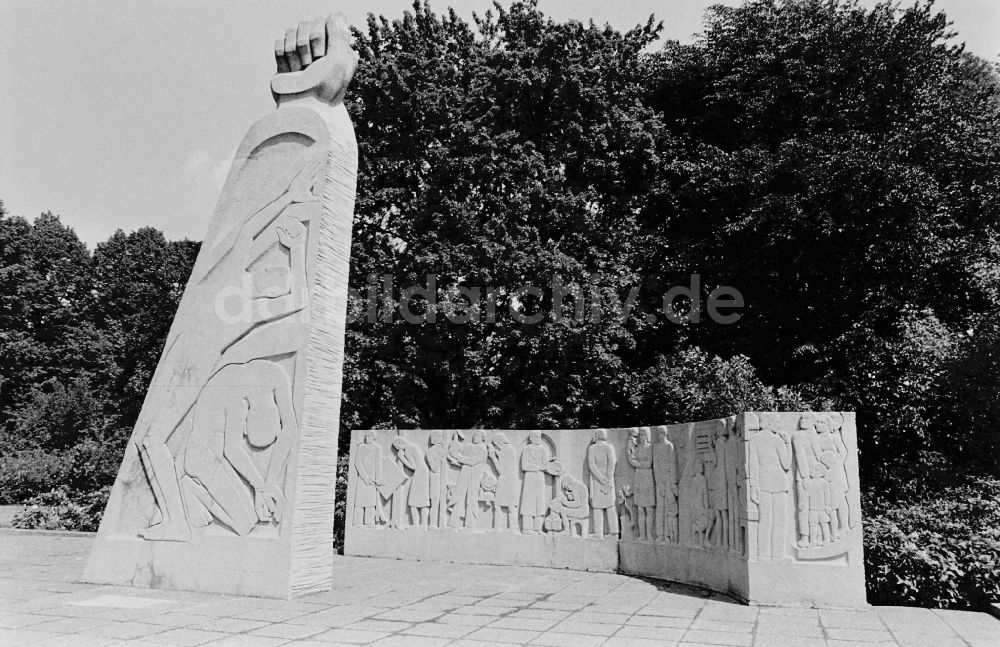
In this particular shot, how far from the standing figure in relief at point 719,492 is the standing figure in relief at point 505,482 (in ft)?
10.3

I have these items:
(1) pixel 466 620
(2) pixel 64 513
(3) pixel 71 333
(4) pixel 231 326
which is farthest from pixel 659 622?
(3) pixel 71 333

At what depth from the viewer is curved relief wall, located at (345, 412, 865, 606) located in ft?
25.0

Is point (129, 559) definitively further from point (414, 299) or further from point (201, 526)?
point (414, 299)

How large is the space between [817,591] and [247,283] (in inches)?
266

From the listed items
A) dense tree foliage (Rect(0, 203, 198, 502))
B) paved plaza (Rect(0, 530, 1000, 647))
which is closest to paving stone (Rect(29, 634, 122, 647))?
paved plaza (Rect(0, 530, 1000, 647))

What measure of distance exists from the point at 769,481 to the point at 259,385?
17.8ft

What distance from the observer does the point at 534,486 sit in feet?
35.7

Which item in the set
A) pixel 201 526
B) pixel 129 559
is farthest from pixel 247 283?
pixel 129 559

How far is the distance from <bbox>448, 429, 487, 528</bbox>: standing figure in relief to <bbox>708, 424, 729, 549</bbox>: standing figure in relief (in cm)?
363

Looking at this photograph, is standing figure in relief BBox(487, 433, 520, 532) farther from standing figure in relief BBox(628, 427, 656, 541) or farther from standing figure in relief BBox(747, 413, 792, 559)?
standing figure in relief BBox(747, 413, 792, 559)

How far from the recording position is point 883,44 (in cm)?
1642

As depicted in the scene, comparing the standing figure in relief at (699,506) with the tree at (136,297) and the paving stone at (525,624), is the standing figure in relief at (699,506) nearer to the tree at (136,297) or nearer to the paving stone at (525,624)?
the paving stone at (525,624)

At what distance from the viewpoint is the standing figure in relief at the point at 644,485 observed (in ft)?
32.3

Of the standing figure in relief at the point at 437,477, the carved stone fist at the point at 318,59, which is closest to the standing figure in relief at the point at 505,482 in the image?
the standing figure in relief at the point at 437,477
